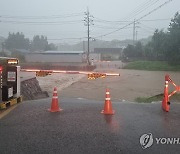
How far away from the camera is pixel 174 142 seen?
5.83 metres

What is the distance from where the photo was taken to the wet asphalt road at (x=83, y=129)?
211 inches

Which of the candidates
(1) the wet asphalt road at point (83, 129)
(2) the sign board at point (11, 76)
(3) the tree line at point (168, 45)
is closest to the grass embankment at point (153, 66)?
(3) the tree line at point (168, 45)

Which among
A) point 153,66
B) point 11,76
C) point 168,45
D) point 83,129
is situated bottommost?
point 83,129

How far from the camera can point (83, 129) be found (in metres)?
6.60

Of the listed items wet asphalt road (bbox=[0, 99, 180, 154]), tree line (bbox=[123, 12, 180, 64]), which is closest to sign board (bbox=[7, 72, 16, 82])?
wet asphalt road (bbox=[0, 99, 180, 154])

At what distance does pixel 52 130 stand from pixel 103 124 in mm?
1374

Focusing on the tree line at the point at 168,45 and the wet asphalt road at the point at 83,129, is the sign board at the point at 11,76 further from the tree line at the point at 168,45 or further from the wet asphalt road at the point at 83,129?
the tree line at the point at 168,45

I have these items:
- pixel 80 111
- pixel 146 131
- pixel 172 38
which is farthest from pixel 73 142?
pixel 172 38

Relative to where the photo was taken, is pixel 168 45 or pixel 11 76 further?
pixel 168 45

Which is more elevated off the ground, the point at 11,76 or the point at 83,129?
the point at 11,76

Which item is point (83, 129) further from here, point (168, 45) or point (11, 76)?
point (168, 45)

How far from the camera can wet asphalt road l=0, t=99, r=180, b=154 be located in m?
5.37

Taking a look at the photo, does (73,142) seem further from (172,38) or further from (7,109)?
(172,38)

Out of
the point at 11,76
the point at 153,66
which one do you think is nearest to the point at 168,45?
the point at 153,66
